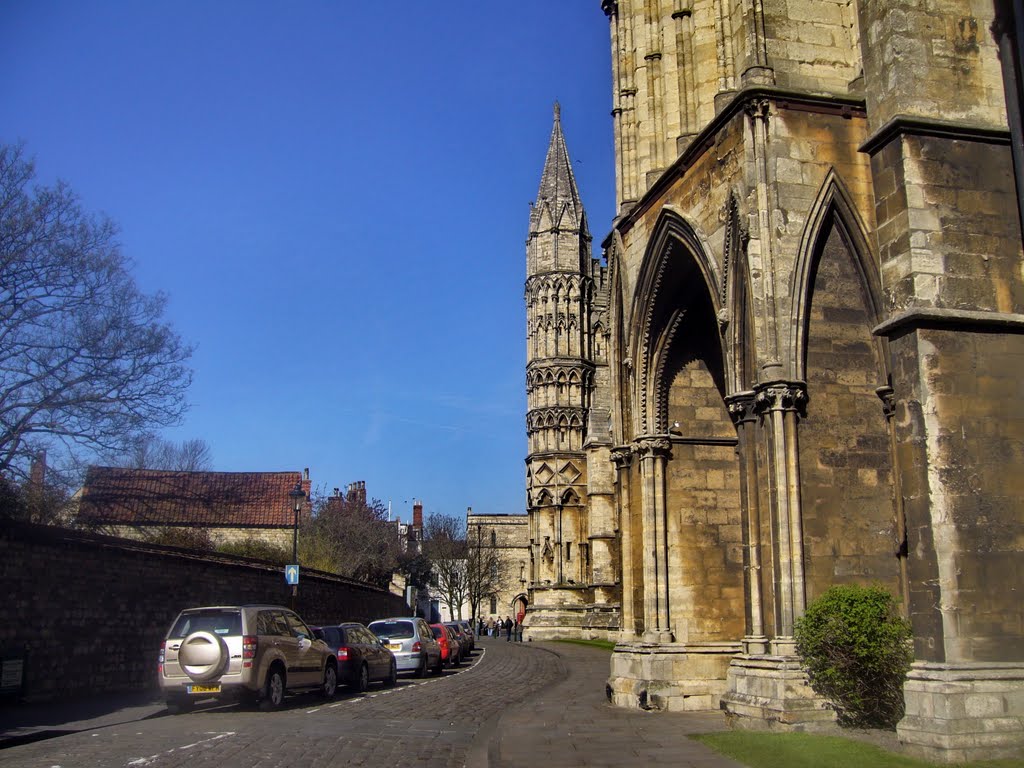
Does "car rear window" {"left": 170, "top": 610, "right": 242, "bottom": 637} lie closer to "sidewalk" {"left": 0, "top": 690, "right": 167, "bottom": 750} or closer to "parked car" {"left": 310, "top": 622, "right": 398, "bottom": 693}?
"sidewalk" {"left": 0, "top": 690, "right": 167, "bottom": 750}

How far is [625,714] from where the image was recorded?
50.8 feet

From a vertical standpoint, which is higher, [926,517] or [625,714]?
[926,517]

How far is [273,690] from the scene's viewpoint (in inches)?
654

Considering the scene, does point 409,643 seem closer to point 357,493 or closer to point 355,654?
point 355,654

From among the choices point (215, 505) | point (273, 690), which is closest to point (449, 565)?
point (215, 505)

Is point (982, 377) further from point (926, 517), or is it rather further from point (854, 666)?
point (854, 666)

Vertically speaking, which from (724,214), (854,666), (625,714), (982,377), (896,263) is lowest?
(625,714)

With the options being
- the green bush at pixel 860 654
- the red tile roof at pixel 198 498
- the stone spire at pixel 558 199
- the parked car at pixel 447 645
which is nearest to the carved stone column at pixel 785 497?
the green bush at pixel 860 654

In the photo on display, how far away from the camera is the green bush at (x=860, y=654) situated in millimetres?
11828

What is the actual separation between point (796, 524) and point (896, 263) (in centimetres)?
410

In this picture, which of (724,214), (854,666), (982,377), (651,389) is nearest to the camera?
(982,377)

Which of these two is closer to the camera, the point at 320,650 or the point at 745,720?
the point at 745,720

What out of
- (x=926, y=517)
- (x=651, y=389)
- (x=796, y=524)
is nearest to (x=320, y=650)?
(x=651, y=389)

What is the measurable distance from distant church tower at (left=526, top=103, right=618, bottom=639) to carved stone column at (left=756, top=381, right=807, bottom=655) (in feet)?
124
